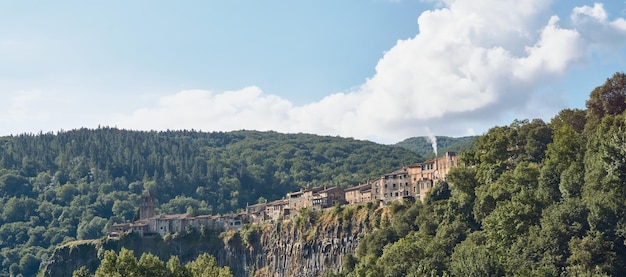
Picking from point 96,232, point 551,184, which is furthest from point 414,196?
point 96,232

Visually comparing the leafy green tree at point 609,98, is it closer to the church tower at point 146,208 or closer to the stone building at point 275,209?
the stone building at point 275,209

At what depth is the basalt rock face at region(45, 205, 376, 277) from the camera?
366ft

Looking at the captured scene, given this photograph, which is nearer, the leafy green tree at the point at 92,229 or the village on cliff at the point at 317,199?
the village on cliff at the point at 317,199

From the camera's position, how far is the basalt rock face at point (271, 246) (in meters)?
Result: 112

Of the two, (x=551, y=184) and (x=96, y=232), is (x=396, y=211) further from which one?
(x=96, y=232)

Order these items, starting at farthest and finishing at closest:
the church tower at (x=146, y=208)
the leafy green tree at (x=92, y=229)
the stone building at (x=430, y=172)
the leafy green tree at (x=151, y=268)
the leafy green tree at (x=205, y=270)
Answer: the leafy green tree at (x=92, y=229) → the church tower at (x=146, y=208) → the stone building at (x=430, y=172) → the leafy green tree at (x=205, y=270) → the leafy green tree at (x=151, y=268)

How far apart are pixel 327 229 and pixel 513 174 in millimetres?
40645

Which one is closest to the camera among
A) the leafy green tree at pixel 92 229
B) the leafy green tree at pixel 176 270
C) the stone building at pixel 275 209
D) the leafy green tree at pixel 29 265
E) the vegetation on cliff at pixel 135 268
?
the vegetation on cliff at pixel 135 268

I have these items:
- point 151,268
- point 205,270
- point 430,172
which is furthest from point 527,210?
point 430,172

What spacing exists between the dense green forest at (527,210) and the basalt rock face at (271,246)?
440 inches

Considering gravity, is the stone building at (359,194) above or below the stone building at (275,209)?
above

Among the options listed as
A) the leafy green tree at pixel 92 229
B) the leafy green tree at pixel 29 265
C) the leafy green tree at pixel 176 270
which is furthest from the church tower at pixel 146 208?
the leafy green tree at pixel 176 270

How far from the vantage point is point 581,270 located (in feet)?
197

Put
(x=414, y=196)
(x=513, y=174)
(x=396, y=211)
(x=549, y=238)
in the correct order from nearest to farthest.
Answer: (x=549, y=238) < (x=513, y=174) < (x=396, y=211) < (x=414, y=196)
